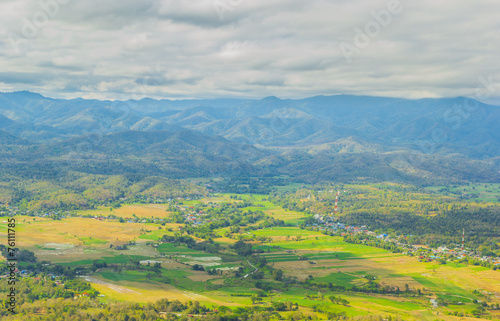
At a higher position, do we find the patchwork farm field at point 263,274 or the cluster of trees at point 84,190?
the cluster of trees at point 84,190

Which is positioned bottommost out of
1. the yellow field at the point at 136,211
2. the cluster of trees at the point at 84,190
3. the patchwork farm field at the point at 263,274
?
the patchwork farm field at the point at 263,274

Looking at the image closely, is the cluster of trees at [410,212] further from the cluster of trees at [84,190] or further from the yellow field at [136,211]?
the yellow field at [136,211]

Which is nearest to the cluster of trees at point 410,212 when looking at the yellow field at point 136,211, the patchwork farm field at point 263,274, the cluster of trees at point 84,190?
the patchwork farm field at point 263,274

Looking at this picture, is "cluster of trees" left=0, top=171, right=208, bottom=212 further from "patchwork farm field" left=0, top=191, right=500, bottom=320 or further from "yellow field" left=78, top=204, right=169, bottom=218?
"patchwork farm field" left=0, top=191, right=500, bottom=320

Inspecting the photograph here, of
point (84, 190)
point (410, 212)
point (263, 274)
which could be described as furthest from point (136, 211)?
point (410, 212)

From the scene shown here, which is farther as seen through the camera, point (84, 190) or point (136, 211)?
point (84, 190)

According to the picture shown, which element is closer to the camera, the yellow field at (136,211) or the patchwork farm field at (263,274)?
the patchwork farm field at (263,274)

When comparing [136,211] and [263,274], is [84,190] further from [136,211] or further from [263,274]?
[263,274]

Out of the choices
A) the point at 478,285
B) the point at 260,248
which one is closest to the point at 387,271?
the point at 478,285

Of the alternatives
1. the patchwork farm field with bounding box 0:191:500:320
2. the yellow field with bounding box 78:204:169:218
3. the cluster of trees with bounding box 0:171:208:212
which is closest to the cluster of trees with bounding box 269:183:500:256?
the patchwork farm field with bounding box 0:191:500:320

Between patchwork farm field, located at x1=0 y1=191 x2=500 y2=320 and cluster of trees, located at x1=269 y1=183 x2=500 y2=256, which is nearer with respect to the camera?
patchwork farm field, located at x1=0 y1=191 x2=500 y2=320

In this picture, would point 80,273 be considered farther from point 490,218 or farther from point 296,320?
point 490,218
